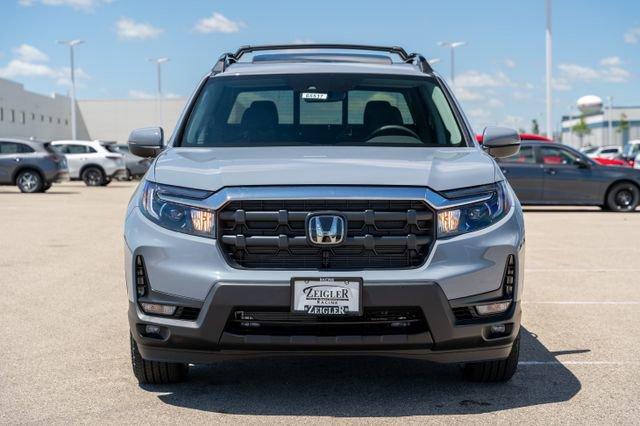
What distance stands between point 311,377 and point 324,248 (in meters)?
1.20

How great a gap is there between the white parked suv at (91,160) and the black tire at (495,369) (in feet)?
101

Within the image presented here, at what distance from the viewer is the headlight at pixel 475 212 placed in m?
4.81

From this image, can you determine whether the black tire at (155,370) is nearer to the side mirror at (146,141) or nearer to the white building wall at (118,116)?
the side mirror at (146,141)

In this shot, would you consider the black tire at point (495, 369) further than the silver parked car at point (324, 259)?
Yes

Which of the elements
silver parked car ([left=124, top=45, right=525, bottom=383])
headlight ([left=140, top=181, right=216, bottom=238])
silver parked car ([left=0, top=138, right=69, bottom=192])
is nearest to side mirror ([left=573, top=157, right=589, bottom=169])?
silver parked car ([left=0, top=138, right=69, bottom=192])

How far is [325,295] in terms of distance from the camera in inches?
183

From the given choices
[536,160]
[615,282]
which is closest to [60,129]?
[536,160]

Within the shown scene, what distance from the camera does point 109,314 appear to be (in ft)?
25.8

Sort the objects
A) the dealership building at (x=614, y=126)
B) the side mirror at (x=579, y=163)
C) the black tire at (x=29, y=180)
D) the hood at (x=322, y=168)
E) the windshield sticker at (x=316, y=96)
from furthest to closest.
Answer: the dealership building at (x=614, y=126) < the black tire at (x=29, y=180) < the side mirror at (x=579, y=163) < the windshield sticker at (x=316, y=96) < the hood at (x=322, y=168)

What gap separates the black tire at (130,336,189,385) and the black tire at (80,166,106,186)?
A: 30.5 m

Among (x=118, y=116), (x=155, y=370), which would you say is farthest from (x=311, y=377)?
(x=118, y=116)

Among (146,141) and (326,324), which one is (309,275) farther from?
(146,141)

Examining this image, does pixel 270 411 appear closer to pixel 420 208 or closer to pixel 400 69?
pixel 420 208

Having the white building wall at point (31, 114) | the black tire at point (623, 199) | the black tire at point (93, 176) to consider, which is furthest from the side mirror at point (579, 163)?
the white building wall at point (31, 114)
